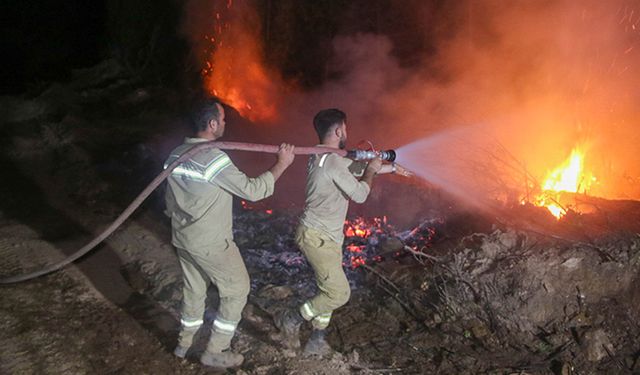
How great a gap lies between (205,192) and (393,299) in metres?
2.48

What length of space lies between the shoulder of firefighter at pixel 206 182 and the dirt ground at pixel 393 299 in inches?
59.5

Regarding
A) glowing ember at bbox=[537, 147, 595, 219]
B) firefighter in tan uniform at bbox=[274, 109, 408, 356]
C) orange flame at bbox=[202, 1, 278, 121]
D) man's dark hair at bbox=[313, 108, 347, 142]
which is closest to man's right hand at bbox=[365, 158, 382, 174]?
firefighter in tan uniform at bbox=[274, 109, 408, 356]

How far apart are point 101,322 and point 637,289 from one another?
5.33m

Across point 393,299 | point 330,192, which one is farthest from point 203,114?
point 393,299

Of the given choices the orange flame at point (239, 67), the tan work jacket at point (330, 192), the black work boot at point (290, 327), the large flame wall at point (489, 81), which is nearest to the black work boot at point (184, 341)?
the black work boot at point (290, 327)

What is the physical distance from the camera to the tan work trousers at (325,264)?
12.5 ft

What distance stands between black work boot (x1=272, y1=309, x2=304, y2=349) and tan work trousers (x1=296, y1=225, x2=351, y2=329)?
305 mm

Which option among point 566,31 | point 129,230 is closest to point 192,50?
point 129,230

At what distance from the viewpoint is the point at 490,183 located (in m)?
6.74

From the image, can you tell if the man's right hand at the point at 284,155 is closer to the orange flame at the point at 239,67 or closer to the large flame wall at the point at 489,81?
the large flame wall at the point at 489,81

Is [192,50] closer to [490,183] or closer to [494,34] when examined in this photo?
[494,34]

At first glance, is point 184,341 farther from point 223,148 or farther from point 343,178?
point 343,178

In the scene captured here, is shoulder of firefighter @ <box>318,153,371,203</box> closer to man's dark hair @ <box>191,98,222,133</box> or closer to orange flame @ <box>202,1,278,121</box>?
man's dark hair @ <box>191,98,222,133</box>

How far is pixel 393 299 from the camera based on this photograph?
4.88 meters
